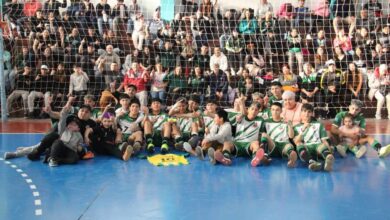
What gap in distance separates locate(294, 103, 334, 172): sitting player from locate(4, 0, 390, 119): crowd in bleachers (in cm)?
394

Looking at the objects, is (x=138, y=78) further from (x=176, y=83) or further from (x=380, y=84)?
(x=380, y=84)

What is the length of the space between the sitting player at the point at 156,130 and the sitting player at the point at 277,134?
1.65m

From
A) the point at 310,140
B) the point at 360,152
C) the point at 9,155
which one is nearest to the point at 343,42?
the point at 360,152

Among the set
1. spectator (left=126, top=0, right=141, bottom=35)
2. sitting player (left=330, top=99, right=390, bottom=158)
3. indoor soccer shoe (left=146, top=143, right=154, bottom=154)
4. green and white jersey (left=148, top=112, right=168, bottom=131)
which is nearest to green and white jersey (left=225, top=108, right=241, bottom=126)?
green and white jersey (left=148, top=112, right=168, bottom=131)

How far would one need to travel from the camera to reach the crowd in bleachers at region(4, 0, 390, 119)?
12328mm

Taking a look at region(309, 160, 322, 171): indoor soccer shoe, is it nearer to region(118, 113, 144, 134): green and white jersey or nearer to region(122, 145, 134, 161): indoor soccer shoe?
region(122, 145, 134, 161): indoor soccer shoe

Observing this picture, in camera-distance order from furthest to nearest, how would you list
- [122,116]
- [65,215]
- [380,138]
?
[380,138] < [122,116] < [65,215]

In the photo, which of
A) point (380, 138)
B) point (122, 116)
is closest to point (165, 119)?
point (122, 116)

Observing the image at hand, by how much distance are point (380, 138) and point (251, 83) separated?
3.35 m

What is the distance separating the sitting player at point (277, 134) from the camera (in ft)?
25.6

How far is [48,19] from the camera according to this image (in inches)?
539

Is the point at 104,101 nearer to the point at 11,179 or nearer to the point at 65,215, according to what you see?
the point at 11,179

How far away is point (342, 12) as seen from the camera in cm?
1409

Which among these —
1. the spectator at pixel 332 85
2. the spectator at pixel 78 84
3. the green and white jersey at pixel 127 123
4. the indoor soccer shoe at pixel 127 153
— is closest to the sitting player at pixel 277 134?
the indoor soccer shoe at pixel 127 153
